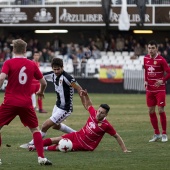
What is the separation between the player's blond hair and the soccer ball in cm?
277

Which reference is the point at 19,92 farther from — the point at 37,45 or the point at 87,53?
the point at 37,45

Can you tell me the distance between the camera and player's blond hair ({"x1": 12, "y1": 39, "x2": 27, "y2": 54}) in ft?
35.7

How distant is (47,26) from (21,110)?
3415cm

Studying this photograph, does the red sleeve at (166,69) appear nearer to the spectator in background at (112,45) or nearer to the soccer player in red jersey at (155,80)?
the soccer player in red jersey at (155,80)

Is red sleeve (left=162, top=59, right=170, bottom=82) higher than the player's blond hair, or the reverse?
the player's blond hair

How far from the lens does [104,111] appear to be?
→ 510 inches

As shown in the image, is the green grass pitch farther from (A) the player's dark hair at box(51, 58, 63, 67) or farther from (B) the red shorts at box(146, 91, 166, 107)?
(A) the player's dark hair at box(51, 58, 63, 67)

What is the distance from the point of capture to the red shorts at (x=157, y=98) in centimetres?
1545

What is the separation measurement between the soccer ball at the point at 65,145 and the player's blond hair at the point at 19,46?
9.09 feet

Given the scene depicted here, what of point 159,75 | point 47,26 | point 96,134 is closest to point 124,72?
point 47,26

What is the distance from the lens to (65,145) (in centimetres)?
1325

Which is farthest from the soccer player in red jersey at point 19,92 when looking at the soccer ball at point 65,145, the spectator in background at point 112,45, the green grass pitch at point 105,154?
the spectator in background at point 112,45

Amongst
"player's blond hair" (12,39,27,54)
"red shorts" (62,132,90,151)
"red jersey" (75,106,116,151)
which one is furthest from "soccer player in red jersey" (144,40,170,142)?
"player's blond hair" (12,39,27,54)

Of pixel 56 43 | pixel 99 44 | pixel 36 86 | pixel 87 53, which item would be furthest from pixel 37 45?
pixel 36 86
